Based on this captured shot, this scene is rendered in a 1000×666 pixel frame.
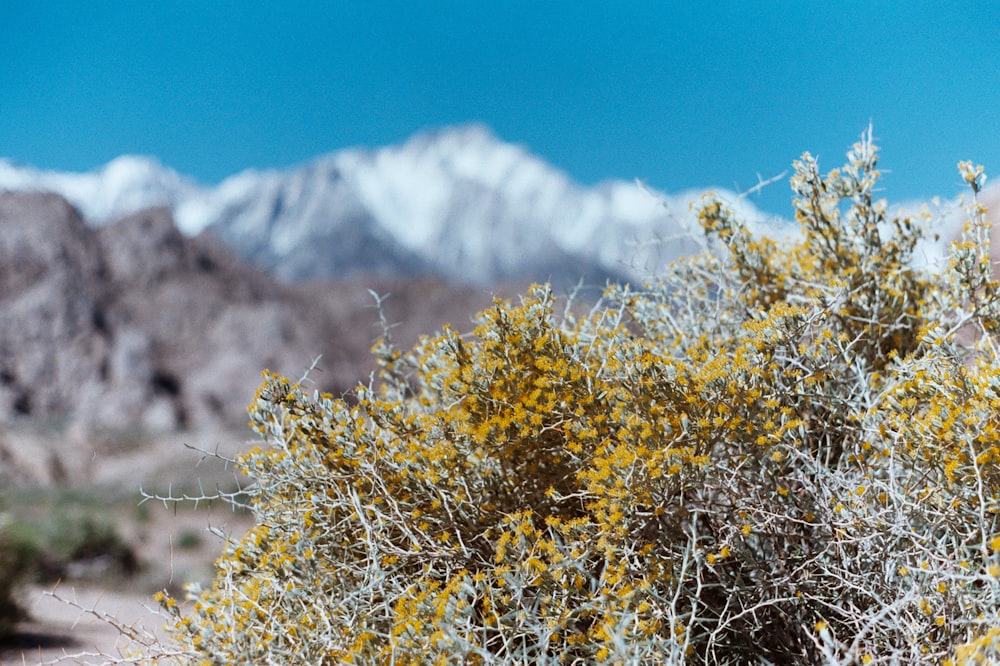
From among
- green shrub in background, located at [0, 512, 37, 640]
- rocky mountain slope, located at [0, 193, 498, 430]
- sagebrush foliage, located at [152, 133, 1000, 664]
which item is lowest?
sagebrush foliage, located at [152, 133, 1000, 664]

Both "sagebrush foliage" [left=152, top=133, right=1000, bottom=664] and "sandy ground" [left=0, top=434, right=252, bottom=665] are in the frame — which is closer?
"sagebrush foliage" [left=152, top=133, right=1000, bottom=664]

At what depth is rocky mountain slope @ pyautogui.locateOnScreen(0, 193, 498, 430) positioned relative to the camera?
37062mm

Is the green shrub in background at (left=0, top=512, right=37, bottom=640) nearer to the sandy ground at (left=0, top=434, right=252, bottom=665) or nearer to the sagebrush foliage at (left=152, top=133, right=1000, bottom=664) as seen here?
the sandy ground at (left=0, top=434, right=252, bottom=665)

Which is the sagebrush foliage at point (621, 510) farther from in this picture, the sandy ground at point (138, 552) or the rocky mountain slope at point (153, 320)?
the rocky mountain slope at point (153, 320)

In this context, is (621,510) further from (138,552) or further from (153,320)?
(153,320)

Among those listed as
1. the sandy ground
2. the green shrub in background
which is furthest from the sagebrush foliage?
the green shrub in background

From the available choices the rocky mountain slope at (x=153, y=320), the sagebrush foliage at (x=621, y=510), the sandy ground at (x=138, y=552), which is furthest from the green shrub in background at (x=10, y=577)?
the rocky mountain slope at (x=153, y=320)

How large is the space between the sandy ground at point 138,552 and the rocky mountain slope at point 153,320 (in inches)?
231

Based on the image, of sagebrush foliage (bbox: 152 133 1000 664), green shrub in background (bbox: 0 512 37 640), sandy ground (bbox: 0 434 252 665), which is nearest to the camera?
sagebrush foliage (bbox: 152 133 1000 664)

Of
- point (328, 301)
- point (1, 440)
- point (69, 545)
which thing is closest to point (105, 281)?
point (328, 301)

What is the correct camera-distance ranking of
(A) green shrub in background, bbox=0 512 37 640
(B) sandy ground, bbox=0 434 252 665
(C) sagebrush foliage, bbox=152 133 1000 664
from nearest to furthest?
(C) sagebrush foliage, bbox=152 133 1000 664 → (B) sandy ground, bbox=0 434 252 665 → (A) green shrub in background, bbox=0 512 37 640

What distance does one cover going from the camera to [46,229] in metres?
43.7

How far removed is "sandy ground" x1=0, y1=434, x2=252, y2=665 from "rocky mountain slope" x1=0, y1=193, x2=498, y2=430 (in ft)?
19.2

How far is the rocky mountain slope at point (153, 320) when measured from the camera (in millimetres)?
37062
